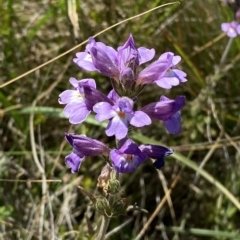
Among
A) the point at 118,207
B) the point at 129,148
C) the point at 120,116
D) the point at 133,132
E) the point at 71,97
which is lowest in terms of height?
the point at 133,132

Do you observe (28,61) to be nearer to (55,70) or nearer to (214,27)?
(55,70)

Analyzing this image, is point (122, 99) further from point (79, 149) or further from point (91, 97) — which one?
point (79, 149)

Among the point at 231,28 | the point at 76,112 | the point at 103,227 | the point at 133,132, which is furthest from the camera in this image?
the point at 231,28

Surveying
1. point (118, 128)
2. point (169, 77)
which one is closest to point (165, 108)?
point (169, 77)

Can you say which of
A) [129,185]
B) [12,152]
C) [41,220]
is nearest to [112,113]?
[41,220]

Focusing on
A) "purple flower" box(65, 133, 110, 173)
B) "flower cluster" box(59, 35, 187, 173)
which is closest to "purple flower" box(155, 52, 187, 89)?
"flower cluster" box(59, 35, 187, 173)

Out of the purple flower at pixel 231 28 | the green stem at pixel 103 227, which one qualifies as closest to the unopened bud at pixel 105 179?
the green stem at pixel 103 227

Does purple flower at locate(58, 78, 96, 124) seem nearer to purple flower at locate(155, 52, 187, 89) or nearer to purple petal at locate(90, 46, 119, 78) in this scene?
purple petal at locate(90, 46, 119, 78)
